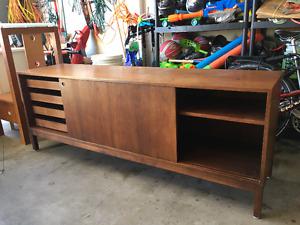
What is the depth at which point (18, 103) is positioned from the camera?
2.20 metres

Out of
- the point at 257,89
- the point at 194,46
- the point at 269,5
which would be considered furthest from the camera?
the point at 194,46

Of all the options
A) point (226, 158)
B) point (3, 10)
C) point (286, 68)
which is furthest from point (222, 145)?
point (3, 10)

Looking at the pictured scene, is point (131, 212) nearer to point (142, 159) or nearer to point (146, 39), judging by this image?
point (142, 159)

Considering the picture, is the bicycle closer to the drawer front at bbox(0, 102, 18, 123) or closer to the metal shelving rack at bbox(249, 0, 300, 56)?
the metal shelving rack at bbox(249, 0, 300, 56)

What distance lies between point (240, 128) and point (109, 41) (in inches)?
100

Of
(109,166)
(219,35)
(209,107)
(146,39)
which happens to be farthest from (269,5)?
(109,166)

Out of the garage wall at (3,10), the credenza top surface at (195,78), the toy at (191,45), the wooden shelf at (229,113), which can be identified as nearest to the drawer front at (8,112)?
the credenza top surface at (195,78)

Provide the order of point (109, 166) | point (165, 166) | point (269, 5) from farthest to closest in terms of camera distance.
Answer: point (269, 5) → point (109, 166) → point (165, 166)

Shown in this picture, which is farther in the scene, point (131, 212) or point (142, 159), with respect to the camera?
point (142, 159)

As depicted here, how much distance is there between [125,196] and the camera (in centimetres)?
154

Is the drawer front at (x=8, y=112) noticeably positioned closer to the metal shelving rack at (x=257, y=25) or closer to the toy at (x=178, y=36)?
the toy at (x=178, y=36)

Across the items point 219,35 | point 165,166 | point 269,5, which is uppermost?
point 269,5

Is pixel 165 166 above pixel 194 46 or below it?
below

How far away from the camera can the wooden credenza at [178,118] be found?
1280mm
